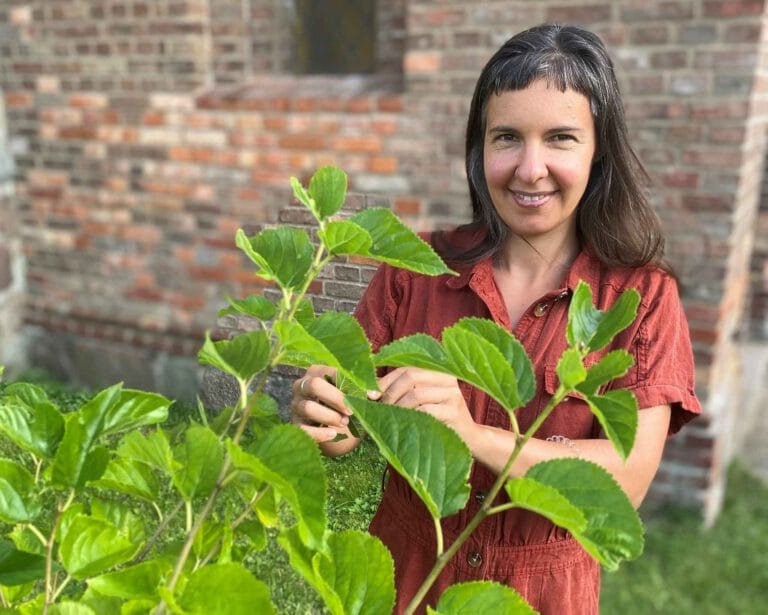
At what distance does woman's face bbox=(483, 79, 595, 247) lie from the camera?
1027mm

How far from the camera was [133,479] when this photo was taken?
1.82 feet

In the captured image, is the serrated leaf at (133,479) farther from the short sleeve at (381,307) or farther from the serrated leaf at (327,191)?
the short sleeve at (381,307)

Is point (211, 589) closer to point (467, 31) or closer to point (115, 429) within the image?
point (115, 429)

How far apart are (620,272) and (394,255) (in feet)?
2.28

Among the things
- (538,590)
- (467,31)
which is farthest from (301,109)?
(538,590)

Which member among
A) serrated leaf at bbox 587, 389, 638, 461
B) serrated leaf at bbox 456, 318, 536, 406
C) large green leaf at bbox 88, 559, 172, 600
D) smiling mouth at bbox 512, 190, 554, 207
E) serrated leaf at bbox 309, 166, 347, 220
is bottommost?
large green leaf at bbox 88, 559, 172, 600

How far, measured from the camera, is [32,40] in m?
3.83

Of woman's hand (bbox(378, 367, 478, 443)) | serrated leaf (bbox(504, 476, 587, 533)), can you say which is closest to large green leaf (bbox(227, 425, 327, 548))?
serrated leaf (bbox(504, 476, 587, 533))

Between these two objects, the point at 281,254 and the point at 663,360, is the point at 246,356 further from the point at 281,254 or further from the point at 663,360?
the point at 663,360

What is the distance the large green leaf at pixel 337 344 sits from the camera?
1.51ft

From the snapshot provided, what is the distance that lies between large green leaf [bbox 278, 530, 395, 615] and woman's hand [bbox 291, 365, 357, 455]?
142 millimetres

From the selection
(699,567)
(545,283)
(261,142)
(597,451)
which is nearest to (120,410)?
(597,451)

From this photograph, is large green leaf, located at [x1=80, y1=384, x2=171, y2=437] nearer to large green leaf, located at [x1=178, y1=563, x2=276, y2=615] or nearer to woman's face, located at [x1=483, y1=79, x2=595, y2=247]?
large green leaf, located at [x1=178, y1=563, x2=276, y2=615]

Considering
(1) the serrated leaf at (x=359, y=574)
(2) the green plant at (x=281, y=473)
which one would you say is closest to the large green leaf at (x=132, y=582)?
(2) the green plant at (x=281, y=473)
